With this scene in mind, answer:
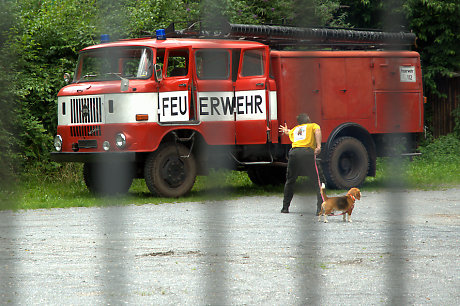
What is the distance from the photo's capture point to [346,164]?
12.5 metres

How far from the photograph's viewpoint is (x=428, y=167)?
1554 centimetres

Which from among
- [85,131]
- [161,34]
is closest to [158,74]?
[161,34]

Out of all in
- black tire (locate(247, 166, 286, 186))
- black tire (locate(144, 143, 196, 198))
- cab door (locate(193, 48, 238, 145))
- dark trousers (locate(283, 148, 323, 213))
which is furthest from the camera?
black tire (locate(247, 166, 286, 186))

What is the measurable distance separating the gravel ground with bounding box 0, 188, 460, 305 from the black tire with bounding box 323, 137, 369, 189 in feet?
8.69

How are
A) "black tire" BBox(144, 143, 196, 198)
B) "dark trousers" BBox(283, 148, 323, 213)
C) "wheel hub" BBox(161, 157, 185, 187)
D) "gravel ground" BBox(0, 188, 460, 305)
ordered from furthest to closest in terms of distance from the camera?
"wheel hub" BBox(161, 157, 185, 187) < "black tire" BBox(144, 143, 196, 198) < "dark trousers" BBox(283, 148, 323, 213) < "gravel ground" BBox(0, 188, 460, 305)

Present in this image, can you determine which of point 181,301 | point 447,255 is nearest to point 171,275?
point 181,301

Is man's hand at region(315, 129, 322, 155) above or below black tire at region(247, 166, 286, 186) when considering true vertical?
above

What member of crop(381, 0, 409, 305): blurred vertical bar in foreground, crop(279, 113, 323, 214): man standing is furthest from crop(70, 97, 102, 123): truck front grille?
crop(381, 0, 409, 305): blurred vertical bar in foreground

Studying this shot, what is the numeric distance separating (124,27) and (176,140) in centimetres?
918

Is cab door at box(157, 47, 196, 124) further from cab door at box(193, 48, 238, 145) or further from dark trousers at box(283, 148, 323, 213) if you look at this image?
cab door at box(193, 48, 238, 145)

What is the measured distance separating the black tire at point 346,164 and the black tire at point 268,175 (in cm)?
123

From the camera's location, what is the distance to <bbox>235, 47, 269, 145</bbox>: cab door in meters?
11.0

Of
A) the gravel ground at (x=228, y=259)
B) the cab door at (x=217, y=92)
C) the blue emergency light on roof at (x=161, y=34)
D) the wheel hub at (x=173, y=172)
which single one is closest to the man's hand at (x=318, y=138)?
the gravel ground at (x=228, y=259)

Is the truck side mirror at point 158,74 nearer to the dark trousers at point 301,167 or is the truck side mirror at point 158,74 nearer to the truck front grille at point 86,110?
the truck front grille at point 86,110
